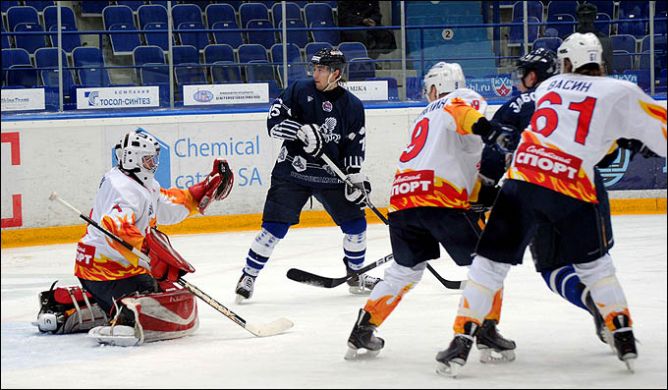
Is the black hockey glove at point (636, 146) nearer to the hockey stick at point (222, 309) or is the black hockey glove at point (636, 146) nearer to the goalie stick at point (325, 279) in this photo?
the hockey stick at point (222, 309)

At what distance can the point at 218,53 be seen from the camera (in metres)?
8.82

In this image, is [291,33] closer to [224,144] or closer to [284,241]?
[224,144]

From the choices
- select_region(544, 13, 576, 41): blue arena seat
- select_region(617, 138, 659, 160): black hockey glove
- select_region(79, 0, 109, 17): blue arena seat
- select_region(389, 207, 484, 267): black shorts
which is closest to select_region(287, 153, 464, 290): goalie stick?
select_region(389, 207, 484, 267): black shorts

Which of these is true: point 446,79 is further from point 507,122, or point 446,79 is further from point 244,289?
point 244,289

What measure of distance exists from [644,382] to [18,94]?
5846 mm

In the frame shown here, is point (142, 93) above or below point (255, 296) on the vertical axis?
above

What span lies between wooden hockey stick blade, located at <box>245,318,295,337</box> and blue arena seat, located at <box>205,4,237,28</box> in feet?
18.8

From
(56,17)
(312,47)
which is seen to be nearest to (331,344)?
(312,47)

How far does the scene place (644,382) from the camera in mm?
3420

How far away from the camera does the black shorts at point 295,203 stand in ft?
18.1

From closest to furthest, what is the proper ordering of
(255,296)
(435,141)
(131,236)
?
(435,141) < (131,236) < (255,296)

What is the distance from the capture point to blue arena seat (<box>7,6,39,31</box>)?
9648 millimetres

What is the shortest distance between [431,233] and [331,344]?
75 centimetres

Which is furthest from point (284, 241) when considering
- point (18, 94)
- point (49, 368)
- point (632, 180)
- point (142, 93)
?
point (49, 368)
